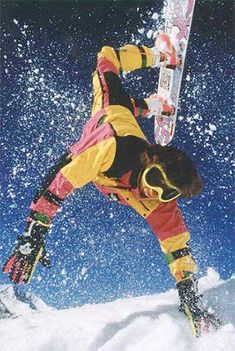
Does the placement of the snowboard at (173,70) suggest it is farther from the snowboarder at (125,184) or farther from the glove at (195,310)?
the glove at (195,310)

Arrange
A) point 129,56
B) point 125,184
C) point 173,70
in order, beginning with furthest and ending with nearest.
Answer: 1. point 173,70
2. point 129,56
3. point 125,184

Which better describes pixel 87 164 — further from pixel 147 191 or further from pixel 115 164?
pixel 147 191

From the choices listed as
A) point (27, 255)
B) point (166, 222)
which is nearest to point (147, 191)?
point (166, 222)

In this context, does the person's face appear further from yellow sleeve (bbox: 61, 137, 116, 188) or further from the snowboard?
the snowboard

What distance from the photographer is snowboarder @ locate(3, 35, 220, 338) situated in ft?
4.43

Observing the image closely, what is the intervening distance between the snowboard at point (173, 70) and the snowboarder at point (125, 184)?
1.13 ft

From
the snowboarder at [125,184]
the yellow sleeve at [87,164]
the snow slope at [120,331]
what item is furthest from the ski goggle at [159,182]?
the snow slope at [120,331]

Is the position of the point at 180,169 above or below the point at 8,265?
above

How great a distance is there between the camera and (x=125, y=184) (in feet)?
4.83

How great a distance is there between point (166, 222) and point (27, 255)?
459mm

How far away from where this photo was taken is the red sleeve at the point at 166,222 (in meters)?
1.53

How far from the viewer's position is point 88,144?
1.38m

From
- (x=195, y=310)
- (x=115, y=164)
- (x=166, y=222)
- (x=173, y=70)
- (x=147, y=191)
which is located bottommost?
(x=195, y=310)

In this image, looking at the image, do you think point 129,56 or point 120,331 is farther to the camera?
point 129,56
